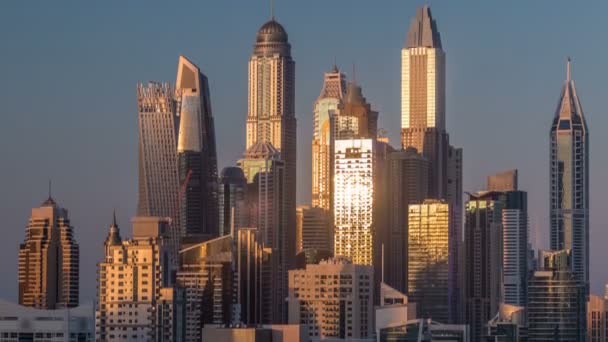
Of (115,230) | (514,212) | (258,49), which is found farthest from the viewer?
(258,49)

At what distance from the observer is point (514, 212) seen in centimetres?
15062

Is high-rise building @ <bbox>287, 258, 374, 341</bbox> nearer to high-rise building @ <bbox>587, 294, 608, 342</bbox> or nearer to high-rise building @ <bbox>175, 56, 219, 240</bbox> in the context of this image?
high-rise building @ <bbox>587, 294, 608, 342</bbox>

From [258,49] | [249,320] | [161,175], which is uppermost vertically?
[258,49]

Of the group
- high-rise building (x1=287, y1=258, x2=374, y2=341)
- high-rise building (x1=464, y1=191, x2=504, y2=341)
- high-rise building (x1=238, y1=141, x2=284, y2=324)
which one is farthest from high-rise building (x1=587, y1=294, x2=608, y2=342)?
high-rise building (x1=238, y1=141, x2=284, y2=324)

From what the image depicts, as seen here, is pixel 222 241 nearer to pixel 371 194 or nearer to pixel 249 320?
pixel 249 320

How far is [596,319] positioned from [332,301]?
15717mm

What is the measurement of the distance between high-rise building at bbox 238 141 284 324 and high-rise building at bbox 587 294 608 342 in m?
16.6

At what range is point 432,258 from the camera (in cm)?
14212

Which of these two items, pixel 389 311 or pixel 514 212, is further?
pixel 514 212

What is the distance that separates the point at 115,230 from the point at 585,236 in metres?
55.2

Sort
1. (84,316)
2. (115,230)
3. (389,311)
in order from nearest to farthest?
(84,316) → (115,230) → (389,311)

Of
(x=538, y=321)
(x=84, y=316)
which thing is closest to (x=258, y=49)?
(x=538, y=321)

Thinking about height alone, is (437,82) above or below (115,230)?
above

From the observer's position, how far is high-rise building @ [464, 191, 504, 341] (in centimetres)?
13775
